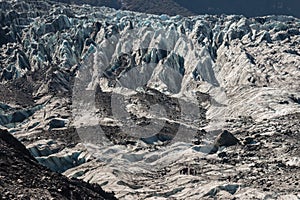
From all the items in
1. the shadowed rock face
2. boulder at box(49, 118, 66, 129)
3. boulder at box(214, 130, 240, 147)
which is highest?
the shadowed rock face

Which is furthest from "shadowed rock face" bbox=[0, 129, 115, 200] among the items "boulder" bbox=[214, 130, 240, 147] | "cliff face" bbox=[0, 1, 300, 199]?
"boulder" bbox=[214, 130, 240, 147]

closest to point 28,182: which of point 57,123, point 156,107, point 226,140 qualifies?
point 226,140

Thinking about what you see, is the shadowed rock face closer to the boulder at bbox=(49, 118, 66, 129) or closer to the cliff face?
the cliff face

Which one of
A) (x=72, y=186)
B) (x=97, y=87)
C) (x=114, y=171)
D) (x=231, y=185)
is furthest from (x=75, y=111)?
(x=72, y=186)

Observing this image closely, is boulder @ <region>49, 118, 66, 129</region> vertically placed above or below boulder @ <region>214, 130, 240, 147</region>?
below

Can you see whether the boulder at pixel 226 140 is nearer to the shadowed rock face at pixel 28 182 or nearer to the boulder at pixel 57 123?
the boulder at pixel 57 123

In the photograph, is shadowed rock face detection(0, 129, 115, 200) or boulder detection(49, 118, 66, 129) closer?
shadowed rock face detection(0, 129, 115, 200)
